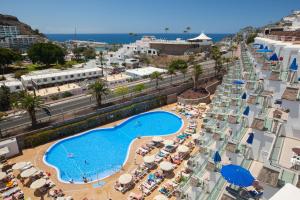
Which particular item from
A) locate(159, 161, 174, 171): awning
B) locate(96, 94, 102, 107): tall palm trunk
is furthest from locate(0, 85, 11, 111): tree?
locate(159, 161, 174, 171): awning

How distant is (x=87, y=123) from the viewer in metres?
37.1

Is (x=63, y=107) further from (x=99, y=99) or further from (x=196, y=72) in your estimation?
(x=196, y=72)

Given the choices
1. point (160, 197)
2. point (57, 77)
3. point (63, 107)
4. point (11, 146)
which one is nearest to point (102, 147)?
point (11, 146)

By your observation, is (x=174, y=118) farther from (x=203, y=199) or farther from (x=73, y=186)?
(x=203, y=199)

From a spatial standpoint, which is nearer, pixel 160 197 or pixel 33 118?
pixel 160 197

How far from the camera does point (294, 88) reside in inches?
615

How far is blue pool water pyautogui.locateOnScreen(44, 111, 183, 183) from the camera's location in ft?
88.3

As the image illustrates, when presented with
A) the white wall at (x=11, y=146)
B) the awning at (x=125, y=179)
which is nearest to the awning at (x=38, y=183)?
the awning at (x=125, y=179)

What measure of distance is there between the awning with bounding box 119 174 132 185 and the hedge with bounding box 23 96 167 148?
1619cm

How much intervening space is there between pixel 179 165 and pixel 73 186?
540 inches

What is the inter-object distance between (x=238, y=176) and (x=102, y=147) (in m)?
24.7

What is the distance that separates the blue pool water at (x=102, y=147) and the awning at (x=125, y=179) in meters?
2.95

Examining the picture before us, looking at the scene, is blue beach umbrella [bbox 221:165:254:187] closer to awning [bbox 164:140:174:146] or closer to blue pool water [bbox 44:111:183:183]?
blue pool water [bbox 44:111:183:183]

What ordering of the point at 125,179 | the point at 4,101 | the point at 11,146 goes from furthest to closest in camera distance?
the point at 4,101
the point at 11,146
the point at 125,179
